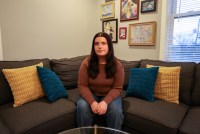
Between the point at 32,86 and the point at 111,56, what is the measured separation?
88 cm

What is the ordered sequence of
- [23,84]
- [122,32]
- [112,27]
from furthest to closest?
[112,27]
[122,32]
[23,84]

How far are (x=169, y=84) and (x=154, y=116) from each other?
0.49 metres

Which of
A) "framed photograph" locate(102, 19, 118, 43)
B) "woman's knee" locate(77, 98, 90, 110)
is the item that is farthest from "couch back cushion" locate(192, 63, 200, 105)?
"framed photograph" locate(102, 19, 118, 43)

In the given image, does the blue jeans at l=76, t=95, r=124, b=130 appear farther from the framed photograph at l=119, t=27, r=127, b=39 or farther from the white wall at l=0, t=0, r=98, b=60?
the framed photograph at l=119, t=27, r=127, b=39

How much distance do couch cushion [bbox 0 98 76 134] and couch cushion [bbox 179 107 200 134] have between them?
3.16 feet

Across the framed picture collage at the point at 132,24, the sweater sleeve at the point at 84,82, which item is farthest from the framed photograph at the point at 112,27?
the sweater sleeve at the point at 84,82

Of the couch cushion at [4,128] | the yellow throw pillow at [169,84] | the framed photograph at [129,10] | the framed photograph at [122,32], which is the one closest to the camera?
the couch cushion at [4,128]

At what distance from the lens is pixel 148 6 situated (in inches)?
91.7

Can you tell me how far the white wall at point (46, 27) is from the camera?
208cm

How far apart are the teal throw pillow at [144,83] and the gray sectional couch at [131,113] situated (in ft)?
0.27

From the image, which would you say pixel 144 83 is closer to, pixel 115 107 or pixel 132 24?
pixel 115 107

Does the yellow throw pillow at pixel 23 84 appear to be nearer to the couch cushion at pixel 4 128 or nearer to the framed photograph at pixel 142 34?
the couch cushion at pixel 4 128

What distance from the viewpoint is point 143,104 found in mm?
1630

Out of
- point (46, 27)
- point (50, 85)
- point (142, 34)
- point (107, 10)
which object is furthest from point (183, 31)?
point (46, 27)
